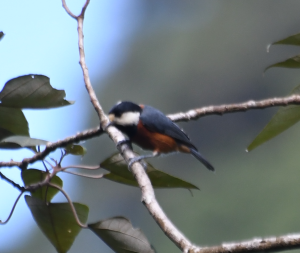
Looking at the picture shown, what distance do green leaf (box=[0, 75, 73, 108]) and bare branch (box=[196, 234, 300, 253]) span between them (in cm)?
135

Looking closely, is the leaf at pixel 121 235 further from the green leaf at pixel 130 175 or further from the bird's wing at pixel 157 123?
the bird's wing at pixel 157 123

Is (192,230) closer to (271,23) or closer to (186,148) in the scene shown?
(186,148)

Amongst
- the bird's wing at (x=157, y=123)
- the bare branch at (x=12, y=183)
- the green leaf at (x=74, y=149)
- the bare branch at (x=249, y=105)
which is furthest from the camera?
the bird's wing at (x=157, y=123)

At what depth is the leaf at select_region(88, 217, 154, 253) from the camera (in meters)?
2.04

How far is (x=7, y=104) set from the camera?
7.57 feet

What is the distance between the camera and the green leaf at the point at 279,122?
7.11 feet

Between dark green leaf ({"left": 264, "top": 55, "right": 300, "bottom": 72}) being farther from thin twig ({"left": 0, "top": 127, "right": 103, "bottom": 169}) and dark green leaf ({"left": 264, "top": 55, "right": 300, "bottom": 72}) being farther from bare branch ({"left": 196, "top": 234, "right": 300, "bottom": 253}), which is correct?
bare branch ({"left": 196, "top": 234, "right": 300, "bottom": 253})

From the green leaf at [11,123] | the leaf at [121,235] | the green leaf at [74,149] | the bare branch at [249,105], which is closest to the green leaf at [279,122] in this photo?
the bare branch at [249,105]

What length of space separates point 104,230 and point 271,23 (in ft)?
107

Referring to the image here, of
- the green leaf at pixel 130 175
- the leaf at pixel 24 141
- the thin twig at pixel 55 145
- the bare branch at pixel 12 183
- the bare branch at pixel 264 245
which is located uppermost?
Result: the leaf at pixel 24 141

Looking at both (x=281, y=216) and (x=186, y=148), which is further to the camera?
(x=281, y=216)

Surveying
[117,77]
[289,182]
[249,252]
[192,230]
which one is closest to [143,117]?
[249,252]

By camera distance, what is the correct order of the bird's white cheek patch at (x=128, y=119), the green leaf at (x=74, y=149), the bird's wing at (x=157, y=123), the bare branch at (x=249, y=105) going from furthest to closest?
the bird's wing at (x=157, y=123) < the bird's white cheek patch at (x=128, y=119) < the green leaf at (x=74, y=149) < the bare branch at (x=249, y=105)

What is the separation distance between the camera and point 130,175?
2297 mm
